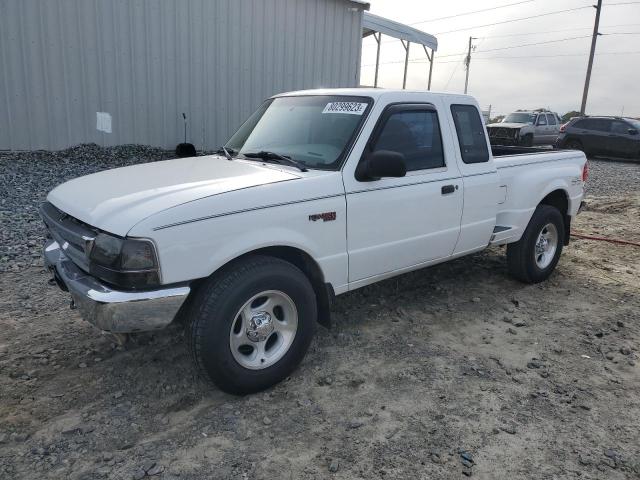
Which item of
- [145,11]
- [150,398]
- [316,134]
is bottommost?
[150,398]

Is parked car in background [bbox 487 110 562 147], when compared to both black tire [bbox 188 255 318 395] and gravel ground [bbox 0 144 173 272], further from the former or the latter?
black tire [bbox 188 255 318 395]

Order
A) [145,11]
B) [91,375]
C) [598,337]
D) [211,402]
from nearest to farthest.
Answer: [211,402], [91,375], [598,337], [145,11]

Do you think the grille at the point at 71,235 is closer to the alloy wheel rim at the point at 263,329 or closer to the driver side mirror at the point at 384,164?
the alloy wheel rim at the point at 263,329

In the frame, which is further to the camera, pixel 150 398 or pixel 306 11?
pixel 306 11

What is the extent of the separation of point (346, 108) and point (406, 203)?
2.79 ft

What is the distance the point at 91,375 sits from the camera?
3.43m

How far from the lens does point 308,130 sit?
3930mm

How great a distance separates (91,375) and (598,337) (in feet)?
13.0

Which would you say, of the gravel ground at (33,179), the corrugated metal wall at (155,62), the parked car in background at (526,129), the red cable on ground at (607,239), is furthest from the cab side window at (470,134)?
the parked car in background at (526,129)

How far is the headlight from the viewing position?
8.92 feet

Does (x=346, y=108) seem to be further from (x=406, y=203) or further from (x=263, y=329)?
(x=263, y=329)

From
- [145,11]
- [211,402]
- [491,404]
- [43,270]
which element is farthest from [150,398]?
[145,11]

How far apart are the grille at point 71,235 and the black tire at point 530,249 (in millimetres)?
4146

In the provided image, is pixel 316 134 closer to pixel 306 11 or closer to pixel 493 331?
pixel 493 331
